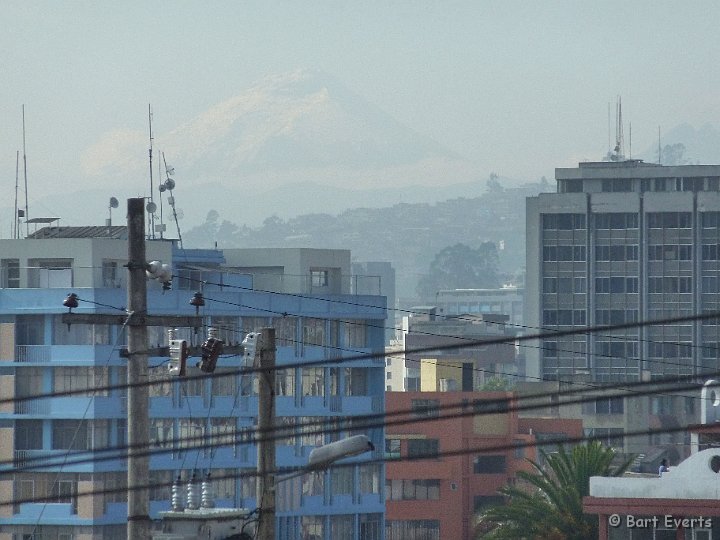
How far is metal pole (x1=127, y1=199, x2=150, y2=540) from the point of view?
41.9m

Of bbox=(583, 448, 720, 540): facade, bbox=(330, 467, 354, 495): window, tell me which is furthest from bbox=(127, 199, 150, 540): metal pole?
bbox=(330, 467, 354, 495): window

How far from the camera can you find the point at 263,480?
4262 cm

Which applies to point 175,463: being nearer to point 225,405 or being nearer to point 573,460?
point 225,405

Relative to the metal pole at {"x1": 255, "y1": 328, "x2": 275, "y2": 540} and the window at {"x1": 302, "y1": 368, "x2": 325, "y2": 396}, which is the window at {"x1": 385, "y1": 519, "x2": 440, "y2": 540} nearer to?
the window at {"x1": 302, "y1": 368, "x2": 325, "y2": 396}

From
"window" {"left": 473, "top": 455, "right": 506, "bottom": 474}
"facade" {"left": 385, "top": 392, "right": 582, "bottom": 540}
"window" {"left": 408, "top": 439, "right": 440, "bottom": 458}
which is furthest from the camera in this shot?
"window" {"left": 473, "top": 455, "right": 506, "bottom": 474}

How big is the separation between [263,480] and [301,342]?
74073 millimetres

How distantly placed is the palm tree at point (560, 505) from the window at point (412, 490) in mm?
45912

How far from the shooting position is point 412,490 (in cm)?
14250

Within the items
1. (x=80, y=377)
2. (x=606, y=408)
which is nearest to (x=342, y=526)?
(x=80, y=377)

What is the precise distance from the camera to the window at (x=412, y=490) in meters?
141

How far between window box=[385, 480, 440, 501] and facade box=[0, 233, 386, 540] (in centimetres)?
1953

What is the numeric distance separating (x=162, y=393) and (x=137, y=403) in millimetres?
→ 69916

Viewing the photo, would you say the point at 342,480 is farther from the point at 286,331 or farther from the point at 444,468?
the point at 444,468

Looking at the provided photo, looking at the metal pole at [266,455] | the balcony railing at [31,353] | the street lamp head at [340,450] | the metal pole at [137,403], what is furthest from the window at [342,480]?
the street lamp head at [340,450]
